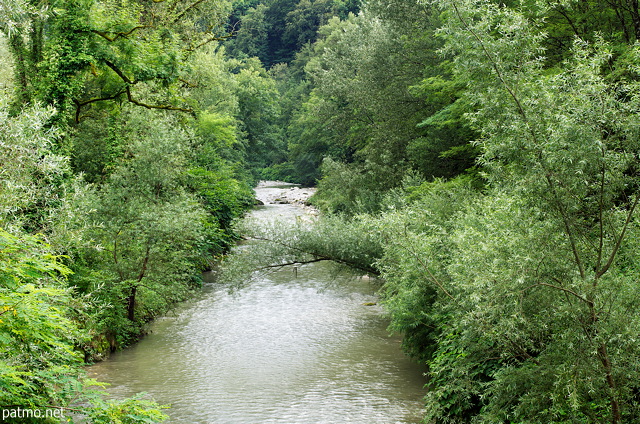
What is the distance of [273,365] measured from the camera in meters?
13.2

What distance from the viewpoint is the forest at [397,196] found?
5.30 meters

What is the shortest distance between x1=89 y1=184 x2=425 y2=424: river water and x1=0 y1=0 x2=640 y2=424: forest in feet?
2.99

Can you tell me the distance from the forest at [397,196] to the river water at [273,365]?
2.99 feet

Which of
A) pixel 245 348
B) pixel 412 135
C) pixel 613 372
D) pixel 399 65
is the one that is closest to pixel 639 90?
pixel 613 372

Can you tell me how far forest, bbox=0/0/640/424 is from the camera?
5.30 metres

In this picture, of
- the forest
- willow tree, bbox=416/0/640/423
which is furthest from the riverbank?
willow tree, bbox=416/0/640/423

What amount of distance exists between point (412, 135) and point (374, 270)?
11.3 meters

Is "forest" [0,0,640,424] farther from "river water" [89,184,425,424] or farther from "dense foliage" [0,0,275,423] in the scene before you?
"river water" [89,184,425,424]

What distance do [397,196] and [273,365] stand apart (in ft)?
26.7

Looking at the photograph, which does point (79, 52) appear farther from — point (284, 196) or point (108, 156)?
point (284, 196)

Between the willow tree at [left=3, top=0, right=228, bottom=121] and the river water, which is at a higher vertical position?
the willow tree at [left=3, top=0, right=228, bottom=121]

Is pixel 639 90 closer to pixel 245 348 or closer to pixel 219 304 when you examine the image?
pixel 245 348

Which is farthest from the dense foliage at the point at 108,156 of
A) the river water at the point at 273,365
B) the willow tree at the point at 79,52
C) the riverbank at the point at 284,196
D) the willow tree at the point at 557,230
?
the riverbank at the point at 284,196

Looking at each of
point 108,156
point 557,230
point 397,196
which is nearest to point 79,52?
point 108,156
